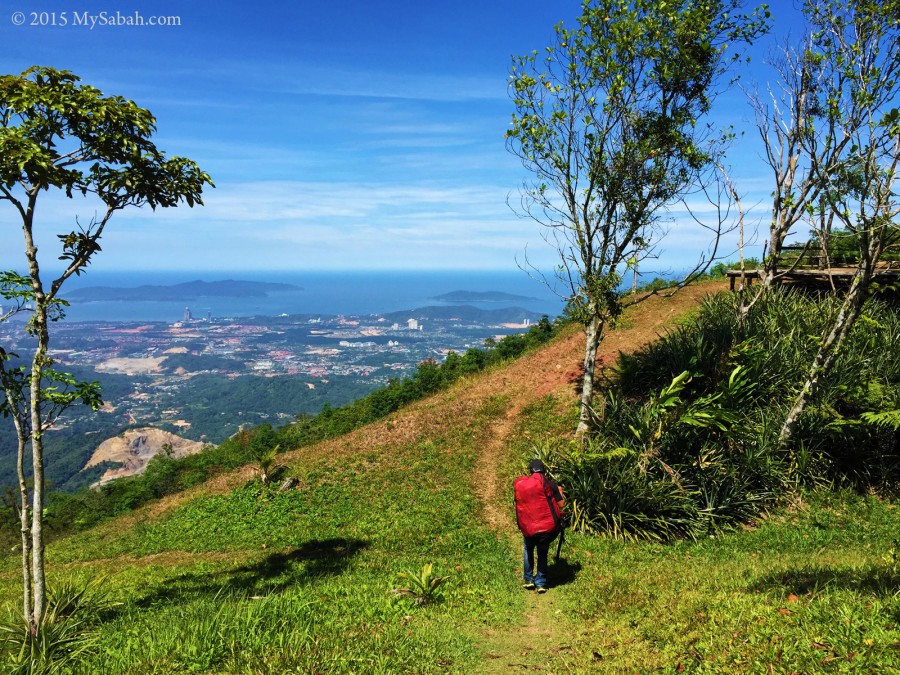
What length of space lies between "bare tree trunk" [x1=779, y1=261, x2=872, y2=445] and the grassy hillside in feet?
5.49

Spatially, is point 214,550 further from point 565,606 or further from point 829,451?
point 829,451

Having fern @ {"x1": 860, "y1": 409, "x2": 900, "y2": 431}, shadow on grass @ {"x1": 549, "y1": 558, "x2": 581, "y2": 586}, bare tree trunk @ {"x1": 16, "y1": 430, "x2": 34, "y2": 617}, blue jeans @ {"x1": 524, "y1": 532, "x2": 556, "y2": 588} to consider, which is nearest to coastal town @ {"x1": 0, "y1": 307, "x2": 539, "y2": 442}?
fern @ {"x1": 860, "y1": 409, "x2": 900, "y2": 431}

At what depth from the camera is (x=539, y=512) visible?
Result: 7.55 m

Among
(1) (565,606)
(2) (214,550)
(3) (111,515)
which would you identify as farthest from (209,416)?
(1) (565,606)

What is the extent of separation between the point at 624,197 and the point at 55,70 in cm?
1177

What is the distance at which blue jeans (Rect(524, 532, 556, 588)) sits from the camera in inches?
301

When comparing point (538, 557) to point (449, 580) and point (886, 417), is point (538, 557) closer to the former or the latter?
point (449, 580)

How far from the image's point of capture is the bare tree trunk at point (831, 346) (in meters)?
9.98

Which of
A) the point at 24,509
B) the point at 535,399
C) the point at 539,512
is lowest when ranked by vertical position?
the point at 535,399

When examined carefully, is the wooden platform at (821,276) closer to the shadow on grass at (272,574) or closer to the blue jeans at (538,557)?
the blue jeans at (538,557)

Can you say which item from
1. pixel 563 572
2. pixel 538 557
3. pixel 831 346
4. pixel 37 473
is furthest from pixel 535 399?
pixel 37 473

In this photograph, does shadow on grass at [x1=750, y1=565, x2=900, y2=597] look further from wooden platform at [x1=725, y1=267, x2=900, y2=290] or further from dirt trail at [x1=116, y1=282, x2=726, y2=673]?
wooden platform at [x1=725, y1=267, x2=900, y2=290]

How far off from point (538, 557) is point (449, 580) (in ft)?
5.04

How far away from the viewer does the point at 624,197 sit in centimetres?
1311
